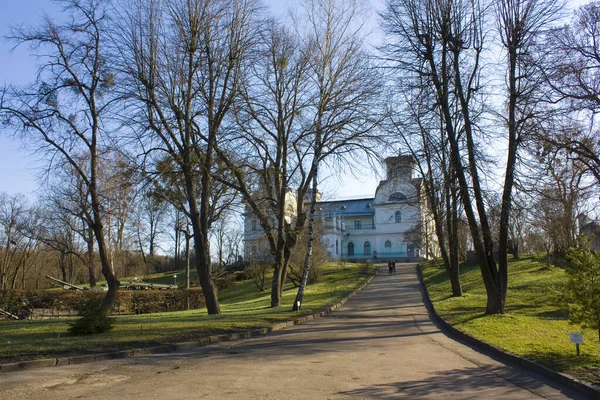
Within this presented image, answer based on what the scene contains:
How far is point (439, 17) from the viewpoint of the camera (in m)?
16.5

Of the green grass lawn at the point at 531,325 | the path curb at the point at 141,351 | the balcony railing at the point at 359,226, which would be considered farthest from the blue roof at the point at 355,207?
the path curb at the point at 141,351

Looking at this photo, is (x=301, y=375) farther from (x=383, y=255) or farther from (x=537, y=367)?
(x=383, y=255)

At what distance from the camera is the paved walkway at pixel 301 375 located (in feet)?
21.8

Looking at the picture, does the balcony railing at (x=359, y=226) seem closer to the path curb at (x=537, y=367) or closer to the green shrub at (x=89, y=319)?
the path curb at (x=537, y=367)

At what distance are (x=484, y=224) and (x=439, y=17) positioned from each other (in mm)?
7318

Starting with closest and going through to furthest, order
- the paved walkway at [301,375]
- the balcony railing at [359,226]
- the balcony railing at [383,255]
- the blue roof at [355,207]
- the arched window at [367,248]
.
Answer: the paved walkway at [301,375], the balcony railing at [383,255], the arched window at [367,248], the balcony railing at [359,226], the blue roof at [355,207]

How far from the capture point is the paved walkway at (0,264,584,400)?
6637 mm

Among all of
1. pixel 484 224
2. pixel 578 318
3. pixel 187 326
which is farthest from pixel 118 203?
pixel 578 318

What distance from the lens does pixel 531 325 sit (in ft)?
44.8

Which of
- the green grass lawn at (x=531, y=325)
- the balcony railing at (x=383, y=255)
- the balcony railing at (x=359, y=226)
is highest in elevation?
the balcony railing at (x=359, y=226)

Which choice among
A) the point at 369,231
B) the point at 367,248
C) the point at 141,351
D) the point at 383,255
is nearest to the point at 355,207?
the point at 369,231

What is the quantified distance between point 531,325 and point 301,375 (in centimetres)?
889

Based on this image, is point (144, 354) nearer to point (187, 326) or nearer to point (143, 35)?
point (187, 326)

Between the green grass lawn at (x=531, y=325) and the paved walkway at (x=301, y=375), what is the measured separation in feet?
2.36
